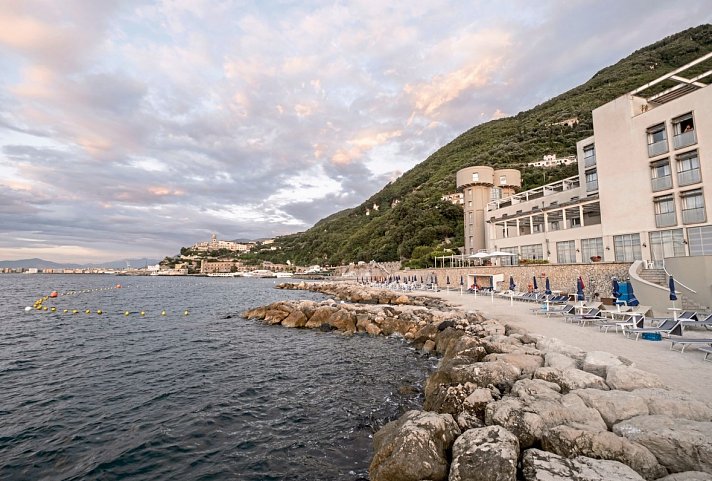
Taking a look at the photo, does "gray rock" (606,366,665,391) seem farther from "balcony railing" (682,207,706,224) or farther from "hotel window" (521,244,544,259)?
"hotel window" (521,244,544,259)

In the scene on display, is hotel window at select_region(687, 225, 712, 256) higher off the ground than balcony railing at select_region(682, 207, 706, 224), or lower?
lower

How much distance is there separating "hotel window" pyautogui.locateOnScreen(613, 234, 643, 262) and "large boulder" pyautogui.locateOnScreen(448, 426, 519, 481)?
24.7 metres

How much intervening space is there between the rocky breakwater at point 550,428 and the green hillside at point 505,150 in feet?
178

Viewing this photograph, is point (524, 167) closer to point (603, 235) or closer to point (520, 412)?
point (603, 235)

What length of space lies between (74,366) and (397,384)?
12.0 m

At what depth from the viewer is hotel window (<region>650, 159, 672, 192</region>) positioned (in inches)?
848

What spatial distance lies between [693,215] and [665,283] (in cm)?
676

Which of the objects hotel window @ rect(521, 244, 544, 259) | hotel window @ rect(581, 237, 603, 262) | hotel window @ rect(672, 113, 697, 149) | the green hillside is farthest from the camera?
the green hillside

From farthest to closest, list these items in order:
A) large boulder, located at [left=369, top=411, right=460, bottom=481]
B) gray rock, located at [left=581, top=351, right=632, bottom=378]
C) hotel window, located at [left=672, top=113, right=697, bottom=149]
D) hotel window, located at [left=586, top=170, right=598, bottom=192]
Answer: hotel window, located at [left=586, top=170, right=598, bottom=192], hotel window, located at [left=672, top=113, right=697, bottom=149], gray rock, located at [left=581, top=351, right=632, bottom=378], large boulder, located at [left=369, top=411, right=460, bottom=481]

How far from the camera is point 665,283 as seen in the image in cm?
1705

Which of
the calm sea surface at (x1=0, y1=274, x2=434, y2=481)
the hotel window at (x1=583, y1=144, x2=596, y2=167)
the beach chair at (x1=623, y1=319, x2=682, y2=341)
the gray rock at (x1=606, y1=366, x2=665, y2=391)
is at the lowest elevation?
the calm sea surface at (x1=0, y1=274, x2=434, y2=481)

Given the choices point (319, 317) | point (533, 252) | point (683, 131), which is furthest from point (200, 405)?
point (533, 252)

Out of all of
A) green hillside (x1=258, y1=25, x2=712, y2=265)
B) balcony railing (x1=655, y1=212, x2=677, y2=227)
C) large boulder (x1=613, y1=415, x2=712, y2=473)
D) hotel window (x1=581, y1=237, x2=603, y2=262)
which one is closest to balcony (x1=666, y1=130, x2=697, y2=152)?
balcony railing (x1=655, y1=212, x2=677, y2=227)

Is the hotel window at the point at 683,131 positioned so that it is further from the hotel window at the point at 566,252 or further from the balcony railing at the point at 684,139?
the hotel window at the point at 566,252
